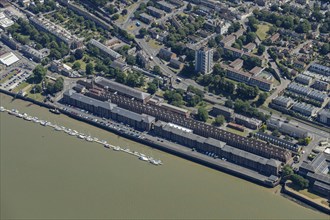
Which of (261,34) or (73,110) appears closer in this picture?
(73,110)

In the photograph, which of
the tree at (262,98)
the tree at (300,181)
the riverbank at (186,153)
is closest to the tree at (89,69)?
the riverbank at (186,153)

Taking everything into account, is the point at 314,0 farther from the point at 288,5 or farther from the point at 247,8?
the point at 247,8

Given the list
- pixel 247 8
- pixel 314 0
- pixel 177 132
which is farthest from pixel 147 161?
pixel 314 0

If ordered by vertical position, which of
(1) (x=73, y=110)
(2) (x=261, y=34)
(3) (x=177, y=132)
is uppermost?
(2) (x=261, y=34)

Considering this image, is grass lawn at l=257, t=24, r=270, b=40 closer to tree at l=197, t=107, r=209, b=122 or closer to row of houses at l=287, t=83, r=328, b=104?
row of houses at l=287, t=83, r=328, b=104

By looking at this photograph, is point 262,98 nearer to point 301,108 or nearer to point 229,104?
point 229,104

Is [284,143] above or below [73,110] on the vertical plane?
above

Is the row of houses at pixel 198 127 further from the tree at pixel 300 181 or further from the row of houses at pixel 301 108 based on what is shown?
the row of houses at pixel 301 108

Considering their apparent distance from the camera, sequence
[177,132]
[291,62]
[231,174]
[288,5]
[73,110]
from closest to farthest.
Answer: [231,174]
[177,132]
[73,110]
[291,62]
[288,5]
